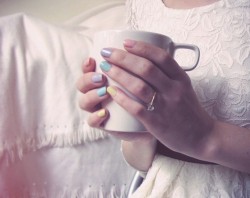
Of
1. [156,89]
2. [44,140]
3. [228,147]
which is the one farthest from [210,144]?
[44,140]

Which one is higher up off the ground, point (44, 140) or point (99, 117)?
point (99, 117)

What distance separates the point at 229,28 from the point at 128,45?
25 centimetres

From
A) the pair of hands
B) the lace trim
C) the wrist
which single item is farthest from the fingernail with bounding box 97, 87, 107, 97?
the lace trim

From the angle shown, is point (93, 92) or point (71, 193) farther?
point (71, 193)

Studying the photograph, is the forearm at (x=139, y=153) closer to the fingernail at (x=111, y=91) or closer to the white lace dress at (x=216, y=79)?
the white lace dress at (x=216, y=79)

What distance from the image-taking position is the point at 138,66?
394mm

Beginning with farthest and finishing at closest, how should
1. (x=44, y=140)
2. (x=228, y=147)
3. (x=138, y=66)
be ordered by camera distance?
(x=44, y=140) → (x=228, y=147) → (x=138, y=66)

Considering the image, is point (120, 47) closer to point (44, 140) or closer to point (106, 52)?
point (106, 52)

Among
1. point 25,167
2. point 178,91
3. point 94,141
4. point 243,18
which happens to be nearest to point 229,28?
point 243,18

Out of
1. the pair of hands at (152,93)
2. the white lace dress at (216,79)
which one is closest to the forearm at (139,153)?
the white lace dress at (216,79)

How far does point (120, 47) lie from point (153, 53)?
0.13 feet

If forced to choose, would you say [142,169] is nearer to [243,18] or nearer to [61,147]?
[61,147]

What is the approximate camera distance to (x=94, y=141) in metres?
0.69

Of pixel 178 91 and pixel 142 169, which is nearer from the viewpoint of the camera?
pixel 178 91
